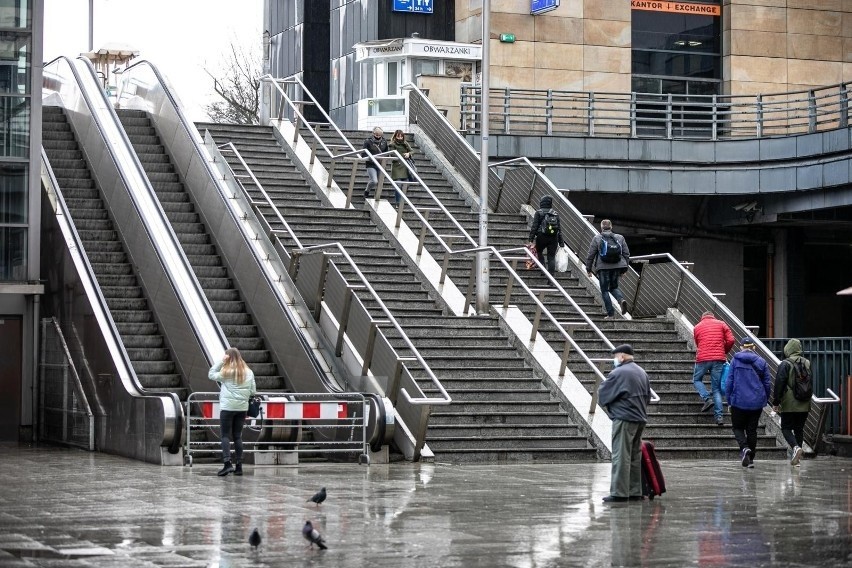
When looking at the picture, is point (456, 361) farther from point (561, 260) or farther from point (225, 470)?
point (225, 470)

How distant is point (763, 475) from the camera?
17125 millimetres

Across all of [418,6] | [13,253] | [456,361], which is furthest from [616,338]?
[418,6]

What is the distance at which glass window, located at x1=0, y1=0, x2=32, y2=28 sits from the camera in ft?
75.5

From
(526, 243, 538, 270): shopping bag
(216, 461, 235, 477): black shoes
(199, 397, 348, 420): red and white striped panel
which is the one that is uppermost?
(526, 243, 538, 270): shopping bag

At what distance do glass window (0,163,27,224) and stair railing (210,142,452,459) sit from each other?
3421mm

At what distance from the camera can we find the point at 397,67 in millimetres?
42031

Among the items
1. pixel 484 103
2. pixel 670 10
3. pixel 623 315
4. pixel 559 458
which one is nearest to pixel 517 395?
pixel 559 458

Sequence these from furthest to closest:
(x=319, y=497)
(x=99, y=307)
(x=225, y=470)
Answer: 1. (x=99, y=307)
2. (x=225, y=470)
3. (x=319, y=497)

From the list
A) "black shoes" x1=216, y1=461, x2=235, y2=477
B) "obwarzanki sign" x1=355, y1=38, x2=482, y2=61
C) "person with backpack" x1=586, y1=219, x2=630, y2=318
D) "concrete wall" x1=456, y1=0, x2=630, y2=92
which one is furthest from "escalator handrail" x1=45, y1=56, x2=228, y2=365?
"obwarzanki sign" x1=355, y1=38, x2=482, y2=61

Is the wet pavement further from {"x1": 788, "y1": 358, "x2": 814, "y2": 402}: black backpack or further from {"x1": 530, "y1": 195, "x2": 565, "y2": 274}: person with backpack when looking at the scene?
{"x1": 530, "y1": 195, "x2": 565, "y2": 274}: person with backpack

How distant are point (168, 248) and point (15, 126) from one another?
3.78 m

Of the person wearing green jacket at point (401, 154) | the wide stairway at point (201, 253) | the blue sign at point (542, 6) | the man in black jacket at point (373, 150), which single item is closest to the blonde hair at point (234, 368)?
the wide stairway at point (201, 253)

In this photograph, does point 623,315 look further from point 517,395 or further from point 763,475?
point 763,475

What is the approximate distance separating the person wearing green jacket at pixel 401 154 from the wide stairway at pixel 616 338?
1.03 feet
